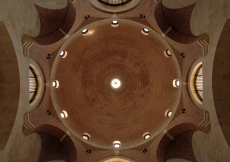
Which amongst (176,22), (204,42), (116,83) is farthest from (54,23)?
(204,42)

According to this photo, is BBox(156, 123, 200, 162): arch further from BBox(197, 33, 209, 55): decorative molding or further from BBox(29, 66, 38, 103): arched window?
BBox(29, 66, 38, 103): arched window

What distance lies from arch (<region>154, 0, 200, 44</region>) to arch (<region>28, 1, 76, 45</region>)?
5383 millimetres

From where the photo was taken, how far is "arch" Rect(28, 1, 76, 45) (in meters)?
14.8

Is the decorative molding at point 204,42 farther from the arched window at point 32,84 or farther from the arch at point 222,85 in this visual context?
the arched window at point 32,84

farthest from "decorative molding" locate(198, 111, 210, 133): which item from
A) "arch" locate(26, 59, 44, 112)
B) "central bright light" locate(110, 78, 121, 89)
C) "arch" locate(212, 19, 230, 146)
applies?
"arch" locate(26, 59, 44, 112)

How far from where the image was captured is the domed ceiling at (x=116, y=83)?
58.7 feet

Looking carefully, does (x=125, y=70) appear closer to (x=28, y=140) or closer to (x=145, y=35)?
(x=145, y=35)

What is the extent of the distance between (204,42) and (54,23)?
8.86 metres

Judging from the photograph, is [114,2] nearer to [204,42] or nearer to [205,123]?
[204,42]

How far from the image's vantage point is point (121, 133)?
1955 cm

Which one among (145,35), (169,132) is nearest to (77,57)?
(145,35)

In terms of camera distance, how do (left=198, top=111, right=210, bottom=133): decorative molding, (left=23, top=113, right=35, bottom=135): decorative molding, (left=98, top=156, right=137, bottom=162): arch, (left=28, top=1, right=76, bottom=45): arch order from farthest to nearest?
(left=98, top=156, right=137, bottom=162): arch < (left=28, top=1, right=76, bottom=45): arch < (left=23, top=113, right=35, bottom=135): decorative molding < (left=198, top=111, right=210, bottom=133): decorative molding

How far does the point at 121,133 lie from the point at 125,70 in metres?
5.16

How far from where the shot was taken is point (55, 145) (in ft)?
54.6
